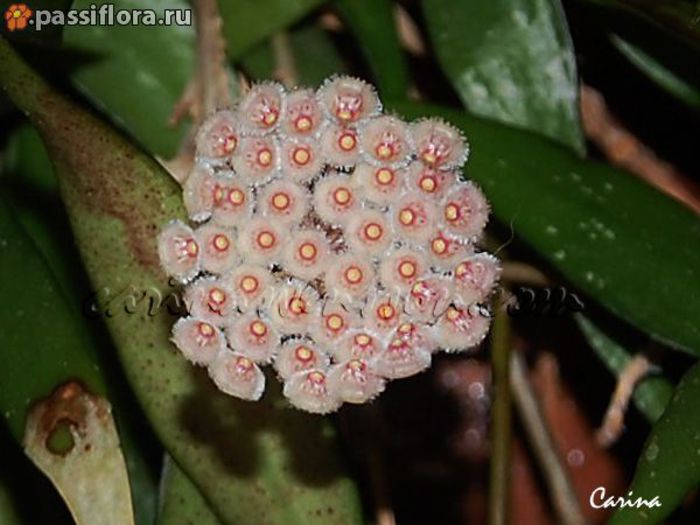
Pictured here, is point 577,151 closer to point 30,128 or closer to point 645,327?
point 645,327

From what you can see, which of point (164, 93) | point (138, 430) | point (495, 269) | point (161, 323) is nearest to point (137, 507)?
point (138, 430)

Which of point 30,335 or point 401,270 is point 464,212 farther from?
point 30,335

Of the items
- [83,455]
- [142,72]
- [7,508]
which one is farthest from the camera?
[142,72]

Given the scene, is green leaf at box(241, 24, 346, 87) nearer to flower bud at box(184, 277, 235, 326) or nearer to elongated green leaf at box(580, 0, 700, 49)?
elongated green leaf at box(580, 0, 700, 49)

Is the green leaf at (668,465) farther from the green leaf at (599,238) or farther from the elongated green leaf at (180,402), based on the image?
the elongated green leaf at (180,402)

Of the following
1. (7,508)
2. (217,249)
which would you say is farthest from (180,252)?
(7,508)
